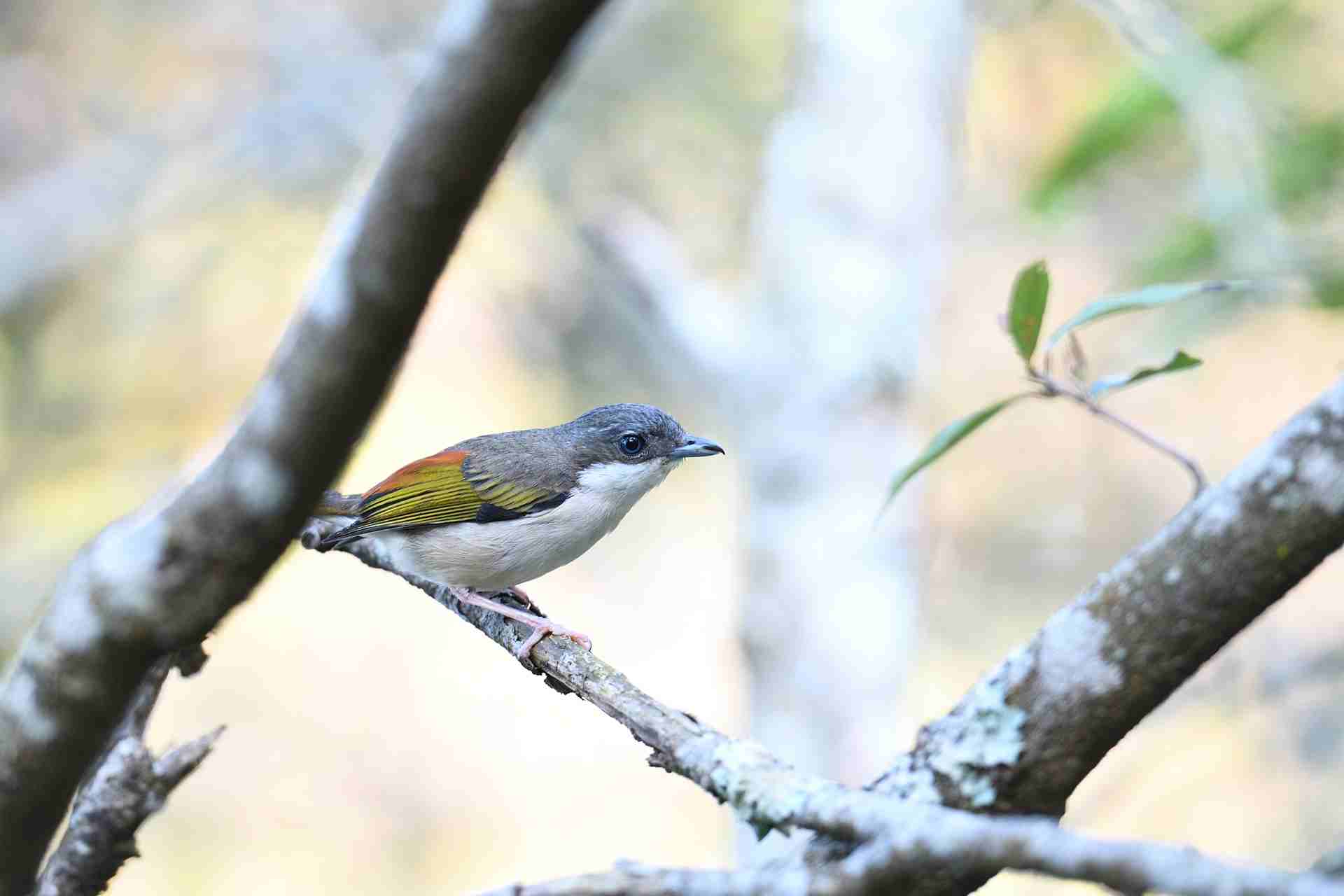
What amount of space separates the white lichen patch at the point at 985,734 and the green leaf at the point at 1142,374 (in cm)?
84

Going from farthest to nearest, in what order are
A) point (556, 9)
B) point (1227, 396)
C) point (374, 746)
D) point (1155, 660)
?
point (374, 746), point (1227, 396), point (1155, 660), point (556, 9)

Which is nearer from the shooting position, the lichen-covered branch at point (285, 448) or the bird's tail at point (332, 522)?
the lichen-covered branch at point (285, 448)

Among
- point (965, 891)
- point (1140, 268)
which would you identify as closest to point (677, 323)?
point (1140, 268)

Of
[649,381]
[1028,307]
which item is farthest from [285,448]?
[649,381]

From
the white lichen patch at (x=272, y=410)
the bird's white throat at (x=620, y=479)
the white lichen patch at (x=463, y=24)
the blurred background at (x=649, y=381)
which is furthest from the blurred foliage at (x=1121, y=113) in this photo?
the white lichen patch at (x=272, y=410)

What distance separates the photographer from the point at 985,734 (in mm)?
1856

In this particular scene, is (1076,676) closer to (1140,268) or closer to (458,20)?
(458,20)

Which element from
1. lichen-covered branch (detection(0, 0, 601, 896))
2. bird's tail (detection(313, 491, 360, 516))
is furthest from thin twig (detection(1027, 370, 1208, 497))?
bird's tail (detection(313, 491, 360, 516))

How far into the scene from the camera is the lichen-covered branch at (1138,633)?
64.0 inches

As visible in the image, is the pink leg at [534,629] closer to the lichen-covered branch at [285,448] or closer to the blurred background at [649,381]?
the lichen-covered branch at [285,448]

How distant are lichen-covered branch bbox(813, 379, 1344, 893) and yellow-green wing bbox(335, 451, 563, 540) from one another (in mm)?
2711

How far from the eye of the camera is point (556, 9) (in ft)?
4.42

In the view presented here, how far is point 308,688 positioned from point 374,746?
2.78 ft

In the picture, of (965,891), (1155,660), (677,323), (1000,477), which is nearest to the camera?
(1155,660)
